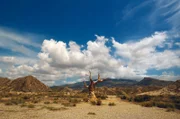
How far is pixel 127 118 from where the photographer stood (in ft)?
49.8

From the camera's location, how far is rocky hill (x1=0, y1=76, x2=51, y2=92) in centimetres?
7312

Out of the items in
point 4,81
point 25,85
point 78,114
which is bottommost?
point 78,114

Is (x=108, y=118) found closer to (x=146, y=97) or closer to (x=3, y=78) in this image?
(x=146, y=97)

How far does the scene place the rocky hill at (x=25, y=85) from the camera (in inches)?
2879

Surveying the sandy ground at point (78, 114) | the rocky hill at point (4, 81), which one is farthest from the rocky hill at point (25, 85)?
the sandy ground at point (78, 114)

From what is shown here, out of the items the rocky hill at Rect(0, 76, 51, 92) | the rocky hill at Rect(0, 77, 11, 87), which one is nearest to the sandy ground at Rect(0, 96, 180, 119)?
the rocky hill at Rect(0, 76, 51, 92)

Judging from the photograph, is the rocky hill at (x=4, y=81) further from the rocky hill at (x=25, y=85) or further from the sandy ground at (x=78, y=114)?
the sandy ground at (x=78, y=114)

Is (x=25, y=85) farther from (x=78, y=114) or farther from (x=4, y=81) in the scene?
(x=78, y=114)

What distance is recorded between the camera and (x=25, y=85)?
246ft

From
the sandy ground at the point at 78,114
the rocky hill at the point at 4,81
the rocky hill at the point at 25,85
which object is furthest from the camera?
the rocky hill at the point at 4,81

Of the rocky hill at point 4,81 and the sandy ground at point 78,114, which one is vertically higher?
the rocky hill at point 4,81

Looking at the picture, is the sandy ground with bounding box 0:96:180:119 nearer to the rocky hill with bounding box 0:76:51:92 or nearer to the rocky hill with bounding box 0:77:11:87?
the rocky hill with bounding box 0:76:51:92

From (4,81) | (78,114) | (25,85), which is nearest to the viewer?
(78,114)

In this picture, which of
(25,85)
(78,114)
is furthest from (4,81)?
(78,114)
